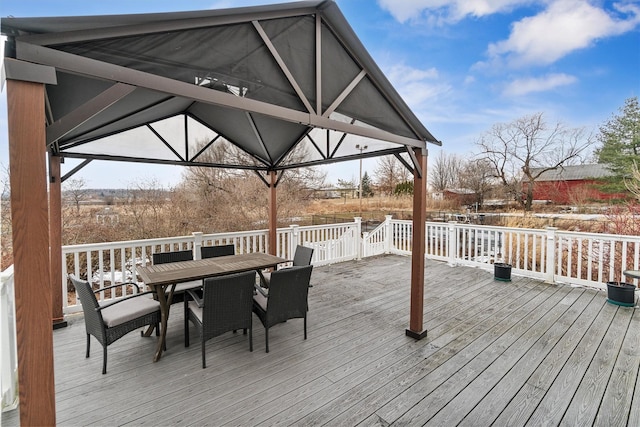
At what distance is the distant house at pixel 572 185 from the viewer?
10.4 m

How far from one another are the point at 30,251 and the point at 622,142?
15.4 m

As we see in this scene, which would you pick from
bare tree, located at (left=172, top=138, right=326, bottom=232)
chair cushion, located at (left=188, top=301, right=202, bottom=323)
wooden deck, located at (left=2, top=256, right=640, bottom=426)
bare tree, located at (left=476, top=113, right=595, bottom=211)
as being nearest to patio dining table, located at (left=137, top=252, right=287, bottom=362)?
chair cushion, located at (left=188, top=301, right=202, bottom=323)

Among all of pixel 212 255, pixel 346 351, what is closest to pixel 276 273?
pixel 346 351

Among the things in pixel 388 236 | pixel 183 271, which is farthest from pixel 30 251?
pixel 388 236

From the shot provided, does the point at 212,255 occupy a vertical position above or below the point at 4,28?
below

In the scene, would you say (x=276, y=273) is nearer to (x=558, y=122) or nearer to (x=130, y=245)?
(x=130, y=245)

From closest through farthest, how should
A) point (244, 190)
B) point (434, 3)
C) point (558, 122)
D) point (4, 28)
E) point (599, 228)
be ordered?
1. point (4, 28)
2. point (434, 3)
3. point (599, 228)
4. point (244, 190)
5. point (558, 122)

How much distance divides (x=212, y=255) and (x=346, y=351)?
8.65 feet

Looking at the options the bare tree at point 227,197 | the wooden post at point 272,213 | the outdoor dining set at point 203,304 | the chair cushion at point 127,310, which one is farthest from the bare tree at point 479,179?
the chair cushion at point 127,310

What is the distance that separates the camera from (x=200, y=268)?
3.60 meters

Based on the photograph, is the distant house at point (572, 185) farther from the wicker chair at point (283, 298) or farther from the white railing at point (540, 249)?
the wicker chair at point (283, 298)

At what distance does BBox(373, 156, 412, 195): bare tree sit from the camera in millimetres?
14898

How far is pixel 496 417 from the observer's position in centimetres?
213

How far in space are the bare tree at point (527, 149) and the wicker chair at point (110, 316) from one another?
14515 mm
